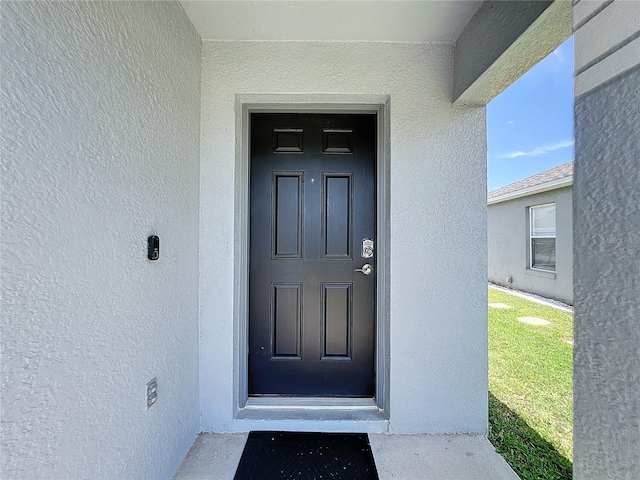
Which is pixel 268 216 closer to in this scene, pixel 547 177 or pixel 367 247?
pixel 367 247

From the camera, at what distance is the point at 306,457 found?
5.71 ft

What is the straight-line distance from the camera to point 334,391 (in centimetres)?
218

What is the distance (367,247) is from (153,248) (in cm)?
137

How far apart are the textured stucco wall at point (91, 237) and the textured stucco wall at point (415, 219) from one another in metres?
0.29

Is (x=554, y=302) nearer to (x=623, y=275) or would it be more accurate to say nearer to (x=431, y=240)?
(x=431, y=240)

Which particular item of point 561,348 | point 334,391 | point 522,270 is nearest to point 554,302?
point 522,270

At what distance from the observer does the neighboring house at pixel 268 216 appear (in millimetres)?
846

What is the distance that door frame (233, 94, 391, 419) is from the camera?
1983mm

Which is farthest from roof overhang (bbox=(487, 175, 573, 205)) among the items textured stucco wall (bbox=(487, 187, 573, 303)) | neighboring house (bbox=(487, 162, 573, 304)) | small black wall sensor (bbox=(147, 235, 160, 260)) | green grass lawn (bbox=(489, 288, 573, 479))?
small black wall sensor (bbox=(147, 235, 160, 260))

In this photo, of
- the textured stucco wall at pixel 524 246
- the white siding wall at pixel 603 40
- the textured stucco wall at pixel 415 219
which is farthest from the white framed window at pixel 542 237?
the white siding wall at pixel 603 40

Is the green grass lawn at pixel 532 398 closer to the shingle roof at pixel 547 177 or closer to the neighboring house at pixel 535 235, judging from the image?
the neighboring house at pixel 535 235

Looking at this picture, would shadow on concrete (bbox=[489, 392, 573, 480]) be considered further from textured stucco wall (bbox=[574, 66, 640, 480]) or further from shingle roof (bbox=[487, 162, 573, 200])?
shingle roof (bbox=[487, 162, 573, 200])

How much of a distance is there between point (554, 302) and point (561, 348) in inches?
122

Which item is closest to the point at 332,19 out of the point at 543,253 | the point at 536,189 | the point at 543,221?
the point at 536,189
